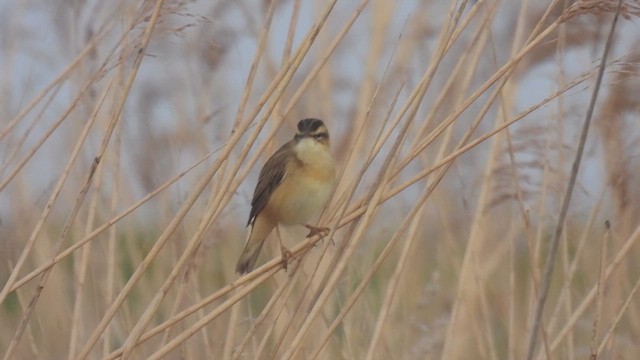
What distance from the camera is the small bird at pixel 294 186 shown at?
3414mm

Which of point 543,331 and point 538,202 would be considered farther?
point 538,202

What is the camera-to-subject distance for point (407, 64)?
3.30 m

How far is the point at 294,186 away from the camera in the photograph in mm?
3490

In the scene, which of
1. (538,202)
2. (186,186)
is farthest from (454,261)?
(186,186)

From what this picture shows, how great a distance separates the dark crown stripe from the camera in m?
3.39

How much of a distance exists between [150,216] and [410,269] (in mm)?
887

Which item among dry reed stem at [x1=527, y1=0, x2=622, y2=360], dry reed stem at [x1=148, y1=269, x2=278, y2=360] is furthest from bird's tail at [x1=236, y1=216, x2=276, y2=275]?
dry reed stem at [x1=527, y1=0, x2=622, y2=360]

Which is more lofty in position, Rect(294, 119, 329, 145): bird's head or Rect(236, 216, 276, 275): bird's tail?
Rect(294, 119, 329, 145): bird's head

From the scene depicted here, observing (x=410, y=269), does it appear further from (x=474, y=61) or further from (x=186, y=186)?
(x=474, y=61)

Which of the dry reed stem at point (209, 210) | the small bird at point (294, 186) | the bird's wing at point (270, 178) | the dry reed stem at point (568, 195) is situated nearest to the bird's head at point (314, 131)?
the small bird at point (294, 186)

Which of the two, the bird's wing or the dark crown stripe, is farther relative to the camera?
the bird's wing

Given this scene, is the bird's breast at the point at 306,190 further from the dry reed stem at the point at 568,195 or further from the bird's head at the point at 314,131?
the dry reed stem at the point at 568,195

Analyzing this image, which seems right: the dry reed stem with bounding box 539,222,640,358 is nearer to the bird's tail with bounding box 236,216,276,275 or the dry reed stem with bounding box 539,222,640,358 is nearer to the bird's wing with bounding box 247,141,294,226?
the bird's tail with bounding box 236,216,276,275

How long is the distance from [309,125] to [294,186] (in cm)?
21
